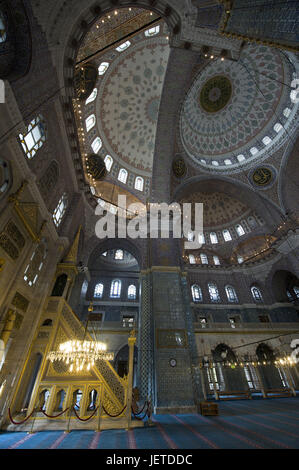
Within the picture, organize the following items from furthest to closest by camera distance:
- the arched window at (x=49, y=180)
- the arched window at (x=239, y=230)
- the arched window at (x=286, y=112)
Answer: the arched window at (x=239, y=230), the arched window at (x=286, y=112), the arched window at (x=49, y=180)

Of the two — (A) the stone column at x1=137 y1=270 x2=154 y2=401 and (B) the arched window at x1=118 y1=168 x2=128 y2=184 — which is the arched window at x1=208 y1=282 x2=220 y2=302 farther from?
(B) the arched window at x1=118 y1=168 x2=128 y2=184

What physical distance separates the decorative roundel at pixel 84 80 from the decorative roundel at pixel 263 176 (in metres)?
13.8

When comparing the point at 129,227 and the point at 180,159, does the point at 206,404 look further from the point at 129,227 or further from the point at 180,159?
the point at 180,159

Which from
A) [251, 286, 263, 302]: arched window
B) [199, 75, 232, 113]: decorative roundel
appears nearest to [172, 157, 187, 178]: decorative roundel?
[199, 75, 232, 113]: decorative roundel

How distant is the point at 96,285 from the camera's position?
16.6m

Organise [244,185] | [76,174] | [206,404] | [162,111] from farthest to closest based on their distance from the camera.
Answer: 1. [244,185]
2. [162,111]
3. [76,174]
4. [206,404]

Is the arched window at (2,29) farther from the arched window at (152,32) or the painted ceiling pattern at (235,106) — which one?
the painted ceiling pattern at (235,106)

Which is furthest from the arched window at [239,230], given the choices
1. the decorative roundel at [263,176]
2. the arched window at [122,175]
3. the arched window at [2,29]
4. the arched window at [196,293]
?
the arched window at [2,29]

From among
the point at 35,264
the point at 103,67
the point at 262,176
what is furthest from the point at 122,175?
the point at 262,176

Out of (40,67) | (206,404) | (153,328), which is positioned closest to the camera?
(40,67)

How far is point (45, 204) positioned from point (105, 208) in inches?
233

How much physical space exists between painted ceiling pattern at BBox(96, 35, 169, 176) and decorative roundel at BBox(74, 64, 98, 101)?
2.31m

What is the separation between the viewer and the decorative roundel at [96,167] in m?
12.8
